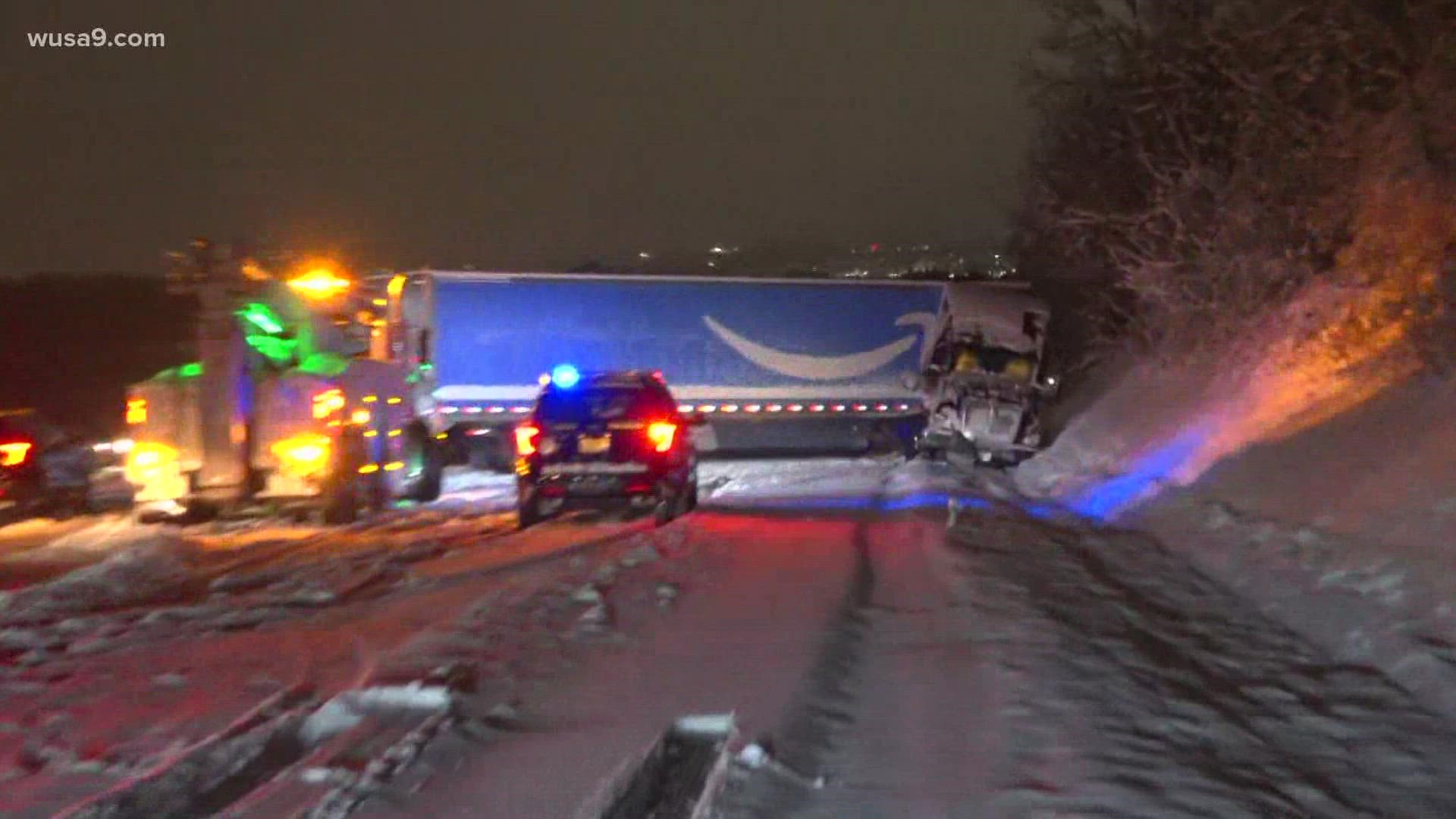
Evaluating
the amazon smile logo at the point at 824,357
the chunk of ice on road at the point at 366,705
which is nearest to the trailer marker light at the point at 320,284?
the amazon smile logo at the point at 824,357

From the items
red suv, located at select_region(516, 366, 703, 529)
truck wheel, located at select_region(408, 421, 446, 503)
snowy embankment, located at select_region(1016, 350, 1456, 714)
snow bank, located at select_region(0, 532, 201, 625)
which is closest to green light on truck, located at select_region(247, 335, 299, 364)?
truck wheel, located at select_region(408, 421, 446, 503)

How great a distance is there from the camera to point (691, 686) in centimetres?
911

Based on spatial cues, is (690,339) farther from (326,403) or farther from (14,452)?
(14,452)

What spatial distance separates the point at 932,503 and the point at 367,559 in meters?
7.67

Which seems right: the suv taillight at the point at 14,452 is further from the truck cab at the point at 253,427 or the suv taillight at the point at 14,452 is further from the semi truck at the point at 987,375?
the semi truck at the point at 987,375

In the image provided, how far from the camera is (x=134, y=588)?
1352 centimetres

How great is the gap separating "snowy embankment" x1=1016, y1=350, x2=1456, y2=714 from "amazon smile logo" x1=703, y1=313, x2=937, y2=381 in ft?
16.4

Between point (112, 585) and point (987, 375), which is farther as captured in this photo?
point (987, 375)

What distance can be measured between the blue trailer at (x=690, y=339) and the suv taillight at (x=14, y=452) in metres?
6.16

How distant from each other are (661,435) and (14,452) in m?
10.2

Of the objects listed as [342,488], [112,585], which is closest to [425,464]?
[342,488]

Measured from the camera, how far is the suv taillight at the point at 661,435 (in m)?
18.2

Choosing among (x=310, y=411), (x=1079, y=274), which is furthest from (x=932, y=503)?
(x=1079, y=274)

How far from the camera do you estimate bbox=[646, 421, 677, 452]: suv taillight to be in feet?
59.9
